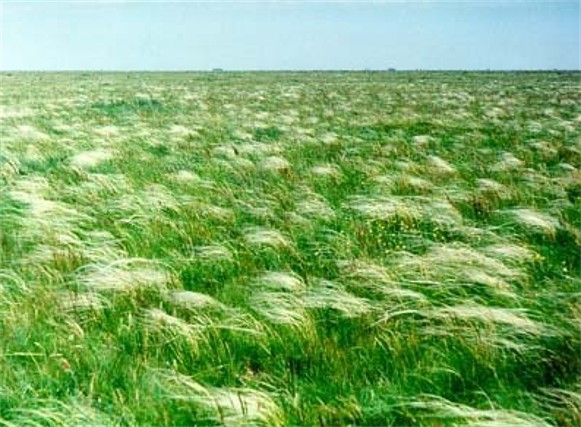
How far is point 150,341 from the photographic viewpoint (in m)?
3.81

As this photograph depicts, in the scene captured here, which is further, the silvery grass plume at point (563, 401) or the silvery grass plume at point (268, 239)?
the silvery grass plume at point (268, 239)

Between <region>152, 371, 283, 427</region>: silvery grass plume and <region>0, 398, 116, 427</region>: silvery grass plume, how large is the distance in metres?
0.34

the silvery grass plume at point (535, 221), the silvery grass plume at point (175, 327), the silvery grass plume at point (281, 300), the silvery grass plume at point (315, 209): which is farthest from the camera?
the silvery grass plume at point (315, 209)

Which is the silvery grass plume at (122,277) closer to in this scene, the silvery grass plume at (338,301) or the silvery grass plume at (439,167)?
the silvery grass plume at (338,301)

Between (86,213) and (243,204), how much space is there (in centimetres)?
171

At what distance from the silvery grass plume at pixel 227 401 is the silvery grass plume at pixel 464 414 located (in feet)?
2.00

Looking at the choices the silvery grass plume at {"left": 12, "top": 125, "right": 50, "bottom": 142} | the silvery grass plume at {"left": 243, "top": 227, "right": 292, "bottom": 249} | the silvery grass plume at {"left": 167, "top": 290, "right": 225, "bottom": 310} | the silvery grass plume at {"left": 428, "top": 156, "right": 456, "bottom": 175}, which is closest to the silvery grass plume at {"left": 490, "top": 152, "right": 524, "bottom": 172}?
the silvery grass plume at {"left": 428, "top": 156, "right": 456, "bottom": 175}

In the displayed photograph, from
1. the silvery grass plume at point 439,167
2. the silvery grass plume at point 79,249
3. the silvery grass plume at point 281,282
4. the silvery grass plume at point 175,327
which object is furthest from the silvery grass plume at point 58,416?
the silvery grass plume at point 439,167

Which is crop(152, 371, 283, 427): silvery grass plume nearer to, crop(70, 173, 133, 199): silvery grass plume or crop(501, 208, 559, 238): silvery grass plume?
crop(501, 208, 559, 238): silvery grass plume

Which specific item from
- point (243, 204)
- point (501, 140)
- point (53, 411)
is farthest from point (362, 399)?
point (501, 140)

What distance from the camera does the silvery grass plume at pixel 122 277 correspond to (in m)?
4.56

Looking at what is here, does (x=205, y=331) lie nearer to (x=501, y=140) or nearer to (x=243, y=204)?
(x=243, y=204)

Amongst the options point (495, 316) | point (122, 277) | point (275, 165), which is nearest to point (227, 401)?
point (495, 316)

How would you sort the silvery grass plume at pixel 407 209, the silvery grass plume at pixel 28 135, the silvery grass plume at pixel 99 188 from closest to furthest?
the silvery grass plume at pixel 407 209 < the silvery grass plume at pixel 99 188 < the silvery grass plume at pixel 28 135
